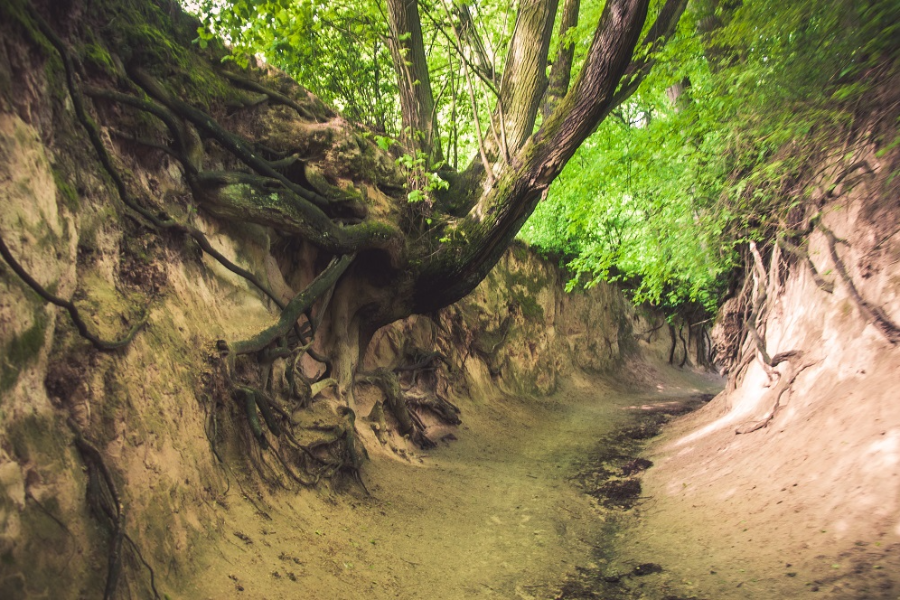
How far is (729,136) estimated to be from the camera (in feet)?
20.0

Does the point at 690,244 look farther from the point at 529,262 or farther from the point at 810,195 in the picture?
the point at 529,262

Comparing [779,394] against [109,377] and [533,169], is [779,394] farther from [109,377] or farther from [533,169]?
[109,377]

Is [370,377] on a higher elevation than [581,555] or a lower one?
higher

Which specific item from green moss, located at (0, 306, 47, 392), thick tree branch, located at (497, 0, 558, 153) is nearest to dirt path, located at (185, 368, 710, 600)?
green moss, located at (0, 306, 47, 392)

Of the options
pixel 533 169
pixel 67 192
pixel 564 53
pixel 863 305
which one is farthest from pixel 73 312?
pixel 564 53

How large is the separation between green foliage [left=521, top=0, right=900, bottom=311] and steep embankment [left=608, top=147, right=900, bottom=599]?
0.61 m

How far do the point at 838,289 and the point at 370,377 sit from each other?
6108 mm

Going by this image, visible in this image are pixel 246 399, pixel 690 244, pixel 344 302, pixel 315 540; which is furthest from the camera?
pixel 690 244

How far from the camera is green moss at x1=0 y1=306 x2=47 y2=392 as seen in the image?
7.77 ft

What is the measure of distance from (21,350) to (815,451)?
19.4 ft

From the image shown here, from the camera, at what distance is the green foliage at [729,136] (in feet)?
14.2

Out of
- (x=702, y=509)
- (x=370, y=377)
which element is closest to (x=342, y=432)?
(x=370, y=377)

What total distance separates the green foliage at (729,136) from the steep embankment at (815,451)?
2.01 ft

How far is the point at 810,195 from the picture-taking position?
5.89 meters
